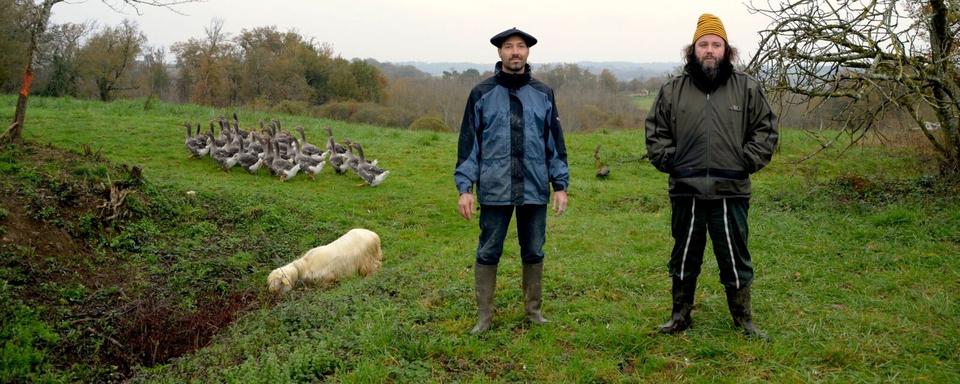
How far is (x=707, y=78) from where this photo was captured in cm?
433

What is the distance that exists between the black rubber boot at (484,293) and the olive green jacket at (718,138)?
4.62 feet

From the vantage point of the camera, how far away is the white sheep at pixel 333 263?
23.9ft

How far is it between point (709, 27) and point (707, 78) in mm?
332

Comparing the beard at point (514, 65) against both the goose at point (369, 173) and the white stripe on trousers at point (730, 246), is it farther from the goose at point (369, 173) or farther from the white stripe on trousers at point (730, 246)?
the goose at point (369, 173)

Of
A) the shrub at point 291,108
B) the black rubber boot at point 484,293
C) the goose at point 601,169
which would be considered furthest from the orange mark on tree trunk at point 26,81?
the shrub at point 291,108

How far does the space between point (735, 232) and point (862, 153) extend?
1544cm

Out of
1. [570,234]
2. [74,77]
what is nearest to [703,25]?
[570,234]

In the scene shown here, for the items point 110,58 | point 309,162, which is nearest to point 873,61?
point 309,162

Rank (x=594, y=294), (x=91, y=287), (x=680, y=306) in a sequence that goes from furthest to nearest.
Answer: (x=91, y=287) < (x=594, y=294) < (x=680, y=306)

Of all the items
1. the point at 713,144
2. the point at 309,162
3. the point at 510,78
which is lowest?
the point at 309,162

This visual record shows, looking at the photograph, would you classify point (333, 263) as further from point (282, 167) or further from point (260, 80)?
point (260, 80)

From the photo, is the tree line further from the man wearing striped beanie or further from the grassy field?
the man wearing striped beanie

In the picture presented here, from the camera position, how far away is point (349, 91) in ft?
134

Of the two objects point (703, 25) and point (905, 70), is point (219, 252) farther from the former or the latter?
point (905, 70)
